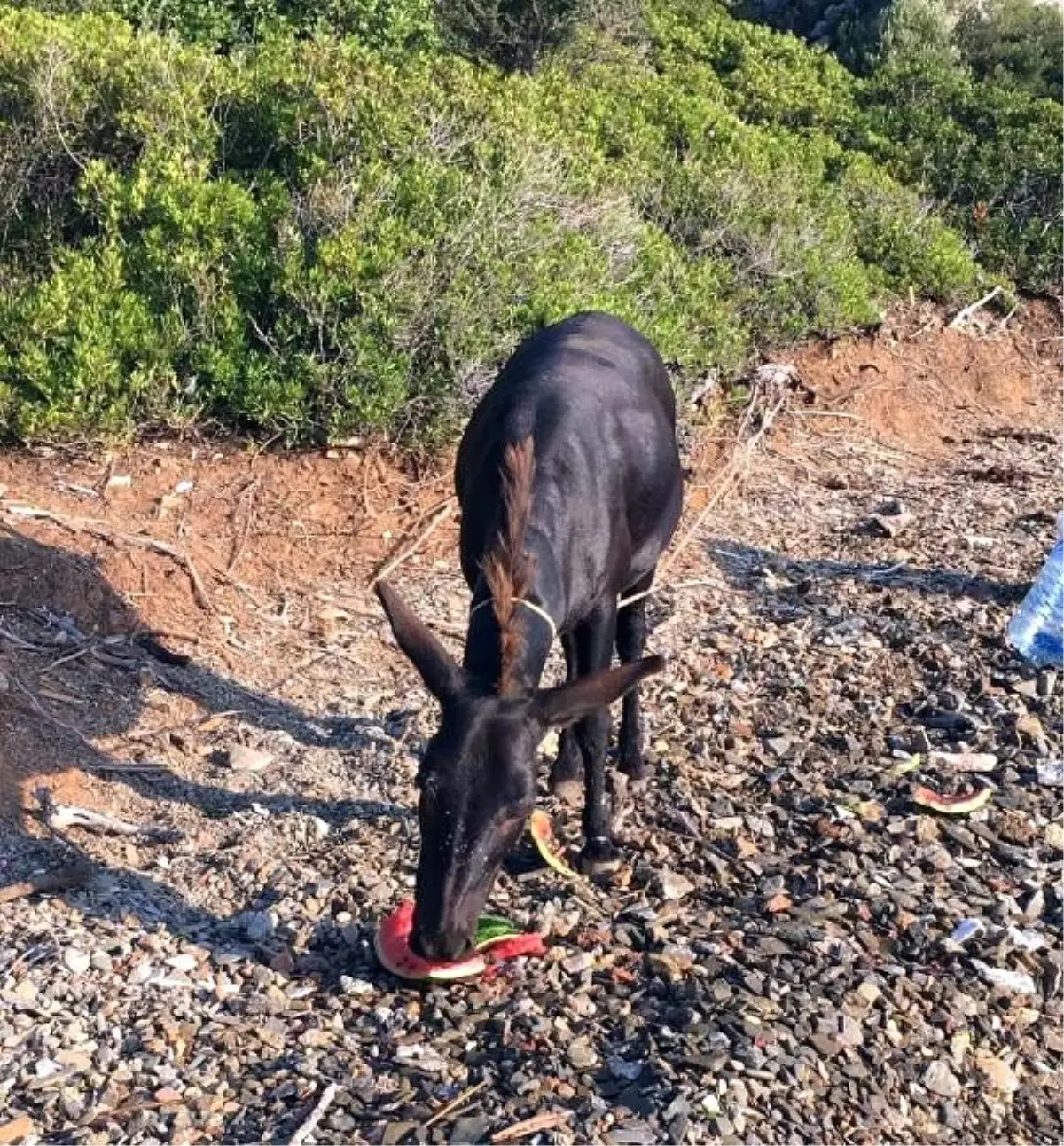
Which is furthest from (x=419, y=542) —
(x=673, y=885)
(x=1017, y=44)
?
(x=1017, y=44)

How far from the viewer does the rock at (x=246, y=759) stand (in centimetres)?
659

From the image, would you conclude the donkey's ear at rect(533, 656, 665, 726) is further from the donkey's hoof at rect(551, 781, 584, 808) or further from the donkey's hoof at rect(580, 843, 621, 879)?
the donkey's hoof at rect(551, 781, 584, 808)

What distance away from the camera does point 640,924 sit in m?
5.26

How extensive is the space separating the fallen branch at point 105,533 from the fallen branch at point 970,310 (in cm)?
817

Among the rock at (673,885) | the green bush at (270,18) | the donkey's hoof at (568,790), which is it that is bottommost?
the donkey's hoof at (568,790)

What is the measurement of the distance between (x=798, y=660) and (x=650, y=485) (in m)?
1.76

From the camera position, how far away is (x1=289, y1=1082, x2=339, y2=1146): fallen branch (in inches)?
160

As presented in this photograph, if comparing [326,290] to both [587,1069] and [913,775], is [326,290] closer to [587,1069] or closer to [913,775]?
[913,775]

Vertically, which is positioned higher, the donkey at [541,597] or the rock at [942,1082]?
the donkey at [541,597]

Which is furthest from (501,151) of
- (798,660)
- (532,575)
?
(532,575)

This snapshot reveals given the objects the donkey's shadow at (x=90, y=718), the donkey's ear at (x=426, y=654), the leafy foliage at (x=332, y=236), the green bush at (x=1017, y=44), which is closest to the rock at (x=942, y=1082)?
the donkey's ear at (x=426, y=654)

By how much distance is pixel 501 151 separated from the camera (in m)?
10.5

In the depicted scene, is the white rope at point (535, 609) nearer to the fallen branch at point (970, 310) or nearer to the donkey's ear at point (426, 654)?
the donkey's ear at point (426, 654)

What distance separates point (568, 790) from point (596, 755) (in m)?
0.64
